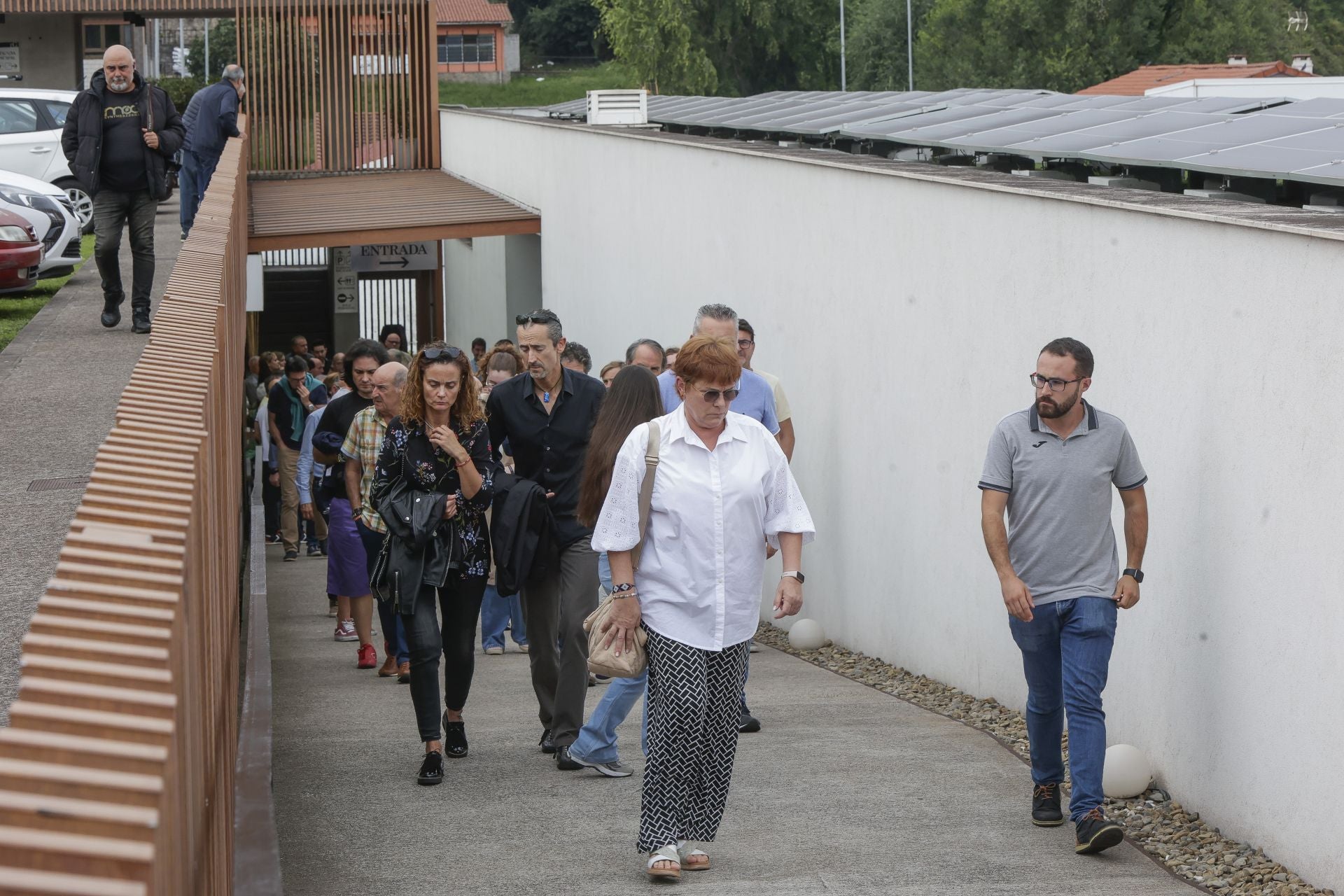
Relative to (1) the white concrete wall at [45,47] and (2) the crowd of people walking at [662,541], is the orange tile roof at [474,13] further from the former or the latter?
(2) the crowd of people walking at [662,541]

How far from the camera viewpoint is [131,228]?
38.5ft

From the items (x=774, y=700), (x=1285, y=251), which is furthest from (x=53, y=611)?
(x=774, y=700)

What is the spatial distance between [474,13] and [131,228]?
9210 centimetres

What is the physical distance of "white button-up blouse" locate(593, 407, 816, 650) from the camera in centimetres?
511

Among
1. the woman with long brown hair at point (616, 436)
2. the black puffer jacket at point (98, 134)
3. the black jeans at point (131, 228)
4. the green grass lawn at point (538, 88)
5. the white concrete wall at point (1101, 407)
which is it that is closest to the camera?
the white concrete wall at point (1101, 407)

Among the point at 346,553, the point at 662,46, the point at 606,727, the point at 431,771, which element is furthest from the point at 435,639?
the point at 662,46

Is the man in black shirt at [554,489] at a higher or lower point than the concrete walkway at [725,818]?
higher

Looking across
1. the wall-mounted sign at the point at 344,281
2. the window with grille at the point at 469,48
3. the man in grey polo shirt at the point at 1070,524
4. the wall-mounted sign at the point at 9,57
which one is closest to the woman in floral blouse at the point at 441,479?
the man in grey polo shirt at the point at 1070,524

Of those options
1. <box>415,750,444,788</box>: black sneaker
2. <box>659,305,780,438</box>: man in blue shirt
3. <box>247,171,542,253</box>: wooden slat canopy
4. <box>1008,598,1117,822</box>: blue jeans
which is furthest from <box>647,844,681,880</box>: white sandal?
<box>247,171,542,253</box>: wooden slat canopy

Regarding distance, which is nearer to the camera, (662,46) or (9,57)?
(9,57)

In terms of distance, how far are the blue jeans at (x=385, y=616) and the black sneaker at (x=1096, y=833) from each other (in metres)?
2.91

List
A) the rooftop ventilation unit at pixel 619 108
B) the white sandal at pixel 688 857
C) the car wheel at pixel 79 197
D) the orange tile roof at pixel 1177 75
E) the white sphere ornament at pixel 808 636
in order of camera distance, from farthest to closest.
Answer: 1. the orange tile roof at pixel 1177 75
2. the car wheel at pixel 79 197
3. the rooftop ventilation unit at pixel 619 108
4. the white sphere ornament at pixel 808 636
5. the white sandal at pixel 688 857

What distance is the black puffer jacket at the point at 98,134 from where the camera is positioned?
36.6ft

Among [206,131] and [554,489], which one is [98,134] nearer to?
[206,131]
